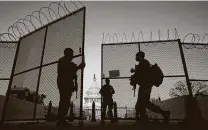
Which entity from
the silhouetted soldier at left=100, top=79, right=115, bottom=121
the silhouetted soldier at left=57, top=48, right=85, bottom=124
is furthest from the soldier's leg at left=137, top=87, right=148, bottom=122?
the silhouetted soldier at left=100, top=79, right=115, bottom=121

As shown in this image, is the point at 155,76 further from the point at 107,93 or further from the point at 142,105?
the point at 107,93

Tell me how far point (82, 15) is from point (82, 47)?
2.96 feet

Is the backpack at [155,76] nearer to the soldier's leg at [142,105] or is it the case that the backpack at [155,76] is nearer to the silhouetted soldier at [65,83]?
the soldier's leg at [142,105]

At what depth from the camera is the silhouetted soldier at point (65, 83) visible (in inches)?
170

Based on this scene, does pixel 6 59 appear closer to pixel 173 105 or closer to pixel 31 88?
pixel 31 88

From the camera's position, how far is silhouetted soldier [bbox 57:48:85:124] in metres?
4.33

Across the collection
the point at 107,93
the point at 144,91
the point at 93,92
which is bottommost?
the point at 144,91

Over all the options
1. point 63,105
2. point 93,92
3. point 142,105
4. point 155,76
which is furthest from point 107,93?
point 93,92

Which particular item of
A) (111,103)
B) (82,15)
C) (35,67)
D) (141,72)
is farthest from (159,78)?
(35,67)

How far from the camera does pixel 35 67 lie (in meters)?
6.12

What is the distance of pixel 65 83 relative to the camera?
438 centimetres

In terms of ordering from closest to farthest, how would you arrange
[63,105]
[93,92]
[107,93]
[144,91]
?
[63,105] → [144,91] → [107,93] → [93,92]

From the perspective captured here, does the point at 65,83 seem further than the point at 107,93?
No

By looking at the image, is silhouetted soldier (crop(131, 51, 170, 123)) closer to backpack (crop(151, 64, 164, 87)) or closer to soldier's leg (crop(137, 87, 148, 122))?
soldier's leg (crop(137, 87, 148, 122))
